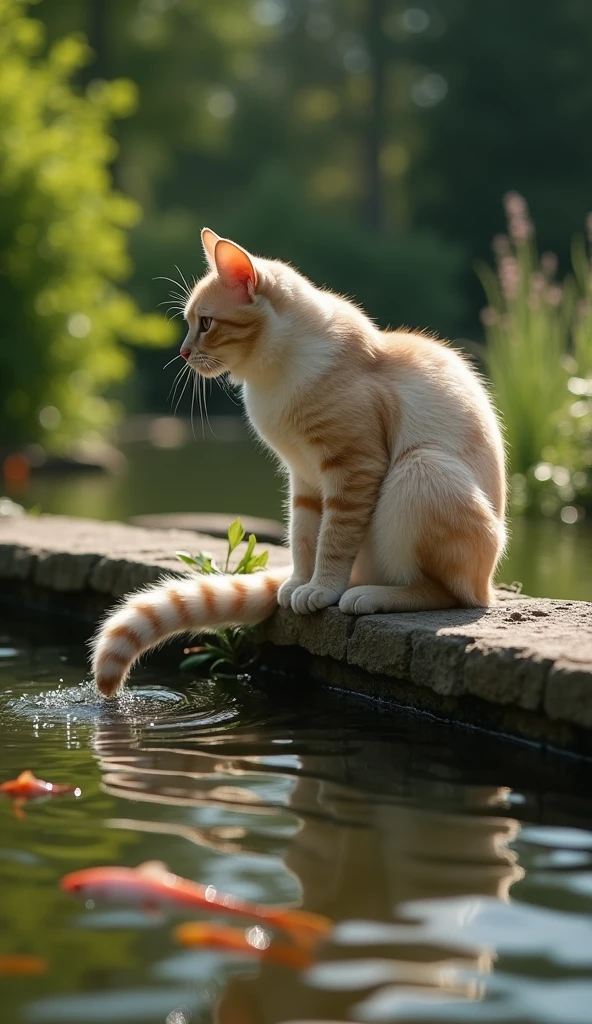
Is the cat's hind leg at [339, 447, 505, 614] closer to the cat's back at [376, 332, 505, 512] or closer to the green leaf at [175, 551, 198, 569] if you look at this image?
the cat's back at [376, 332, 505, 512]

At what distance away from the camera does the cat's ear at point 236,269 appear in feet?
12.8

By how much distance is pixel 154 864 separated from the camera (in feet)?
8.30

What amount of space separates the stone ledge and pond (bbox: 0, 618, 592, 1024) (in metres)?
0.10

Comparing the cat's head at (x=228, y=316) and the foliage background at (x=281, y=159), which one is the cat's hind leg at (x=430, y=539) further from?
the foliage background at (x=281, y=159)

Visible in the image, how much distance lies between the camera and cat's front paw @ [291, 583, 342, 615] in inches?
156

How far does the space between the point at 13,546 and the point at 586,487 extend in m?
4.63

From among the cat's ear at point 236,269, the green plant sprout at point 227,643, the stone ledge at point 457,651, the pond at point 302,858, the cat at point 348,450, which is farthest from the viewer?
the green plant sprout at point 227,643

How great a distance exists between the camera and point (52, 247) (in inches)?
539

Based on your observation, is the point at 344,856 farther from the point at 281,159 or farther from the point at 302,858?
the point at 281,159

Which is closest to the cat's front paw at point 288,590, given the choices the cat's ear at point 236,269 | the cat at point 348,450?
the cat at point 348,450

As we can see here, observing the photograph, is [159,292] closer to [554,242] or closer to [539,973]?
[554,242]

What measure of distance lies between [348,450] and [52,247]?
10.5 metres

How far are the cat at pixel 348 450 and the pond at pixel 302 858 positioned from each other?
35 centimetres

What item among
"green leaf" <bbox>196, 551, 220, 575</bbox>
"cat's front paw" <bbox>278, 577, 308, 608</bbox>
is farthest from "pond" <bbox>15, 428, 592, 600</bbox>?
"cat's front paw" <bbox>278, 577, 308, 608</bbox>
